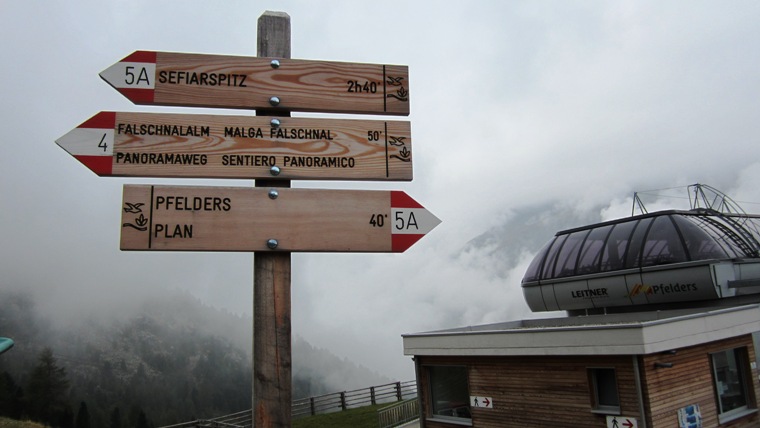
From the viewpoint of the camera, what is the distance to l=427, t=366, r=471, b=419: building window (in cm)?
1595

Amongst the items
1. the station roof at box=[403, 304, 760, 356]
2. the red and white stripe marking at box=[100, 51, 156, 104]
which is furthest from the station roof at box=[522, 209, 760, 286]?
the red and white stripe marking at box=[100, 51, 156, 104]

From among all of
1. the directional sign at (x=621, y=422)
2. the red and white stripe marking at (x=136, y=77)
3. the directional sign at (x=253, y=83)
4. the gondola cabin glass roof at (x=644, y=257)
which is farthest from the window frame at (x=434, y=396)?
the red and white stripe marking at (x=136, y=77)

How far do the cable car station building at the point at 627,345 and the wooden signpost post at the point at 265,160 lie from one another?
9551 millimetres

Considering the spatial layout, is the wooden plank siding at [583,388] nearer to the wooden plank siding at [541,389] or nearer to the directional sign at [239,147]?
the wooden plank siding at [541,389]

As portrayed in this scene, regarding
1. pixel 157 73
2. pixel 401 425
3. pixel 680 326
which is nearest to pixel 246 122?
pixel 157 73

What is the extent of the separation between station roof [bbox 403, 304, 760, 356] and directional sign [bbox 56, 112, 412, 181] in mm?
9582

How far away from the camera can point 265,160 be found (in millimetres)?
4191

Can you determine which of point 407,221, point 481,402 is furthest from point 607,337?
point 407,221

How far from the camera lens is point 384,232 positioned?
4.29 meters

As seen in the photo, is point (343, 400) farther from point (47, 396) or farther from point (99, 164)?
point (47, 396)

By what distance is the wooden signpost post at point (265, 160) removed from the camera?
3973mm

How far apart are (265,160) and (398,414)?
2405 cm

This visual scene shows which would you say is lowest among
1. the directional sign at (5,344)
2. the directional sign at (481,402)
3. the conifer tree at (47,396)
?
the conifer tree at (47,396)

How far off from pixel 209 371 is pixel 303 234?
16769 centimetres
